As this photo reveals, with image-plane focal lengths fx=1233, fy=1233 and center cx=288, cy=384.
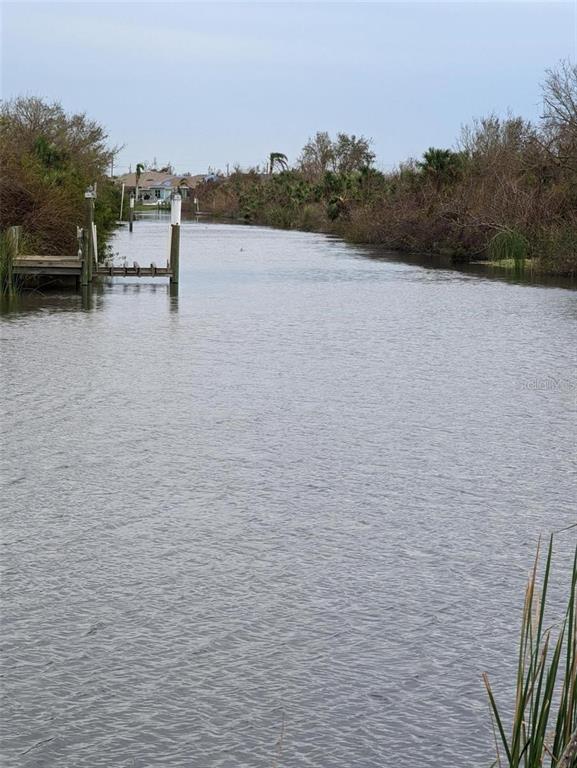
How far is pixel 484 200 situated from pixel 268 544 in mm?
37385

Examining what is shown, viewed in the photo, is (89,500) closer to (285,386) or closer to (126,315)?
(285,386)

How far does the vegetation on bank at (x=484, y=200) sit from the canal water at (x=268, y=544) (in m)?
21.7

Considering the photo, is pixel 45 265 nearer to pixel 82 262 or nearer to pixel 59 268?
pixel 59 268

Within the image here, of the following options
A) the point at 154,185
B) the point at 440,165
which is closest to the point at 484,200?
the point at 440,165

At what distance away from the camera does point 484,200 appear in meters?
44.4

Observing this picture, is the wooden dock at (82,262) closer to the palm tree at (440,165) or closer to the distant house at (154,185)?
the palm tree at (440,165)

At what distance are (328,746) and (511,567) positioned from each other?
289 centimetres

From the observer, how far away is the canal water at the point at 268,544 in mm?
5855

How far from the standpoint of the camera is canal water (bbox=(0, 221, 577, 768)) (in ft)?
19.2

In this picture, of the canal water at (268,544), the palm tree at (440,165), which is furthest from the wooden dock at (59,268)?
the palm tree at (440,165)

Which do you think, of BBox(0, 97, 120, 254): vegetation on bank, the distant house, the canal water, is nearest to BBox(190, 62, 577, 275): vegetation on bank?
BBox(0, 97, 120, 254): vegetation on bank

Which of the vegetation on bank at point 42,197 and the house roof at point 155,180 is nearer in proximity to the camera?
the vegetation on bank at point 42,197

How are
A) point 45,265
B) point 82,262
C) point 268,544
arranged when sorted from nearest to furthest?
point 268,544, point 45,265, point 82,262

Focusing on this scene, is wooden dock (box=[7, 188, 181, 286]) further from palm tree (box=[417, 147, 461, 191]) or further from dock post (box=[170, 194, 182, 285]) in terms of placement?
palm tree (box=[417, 147, 461, 191])
